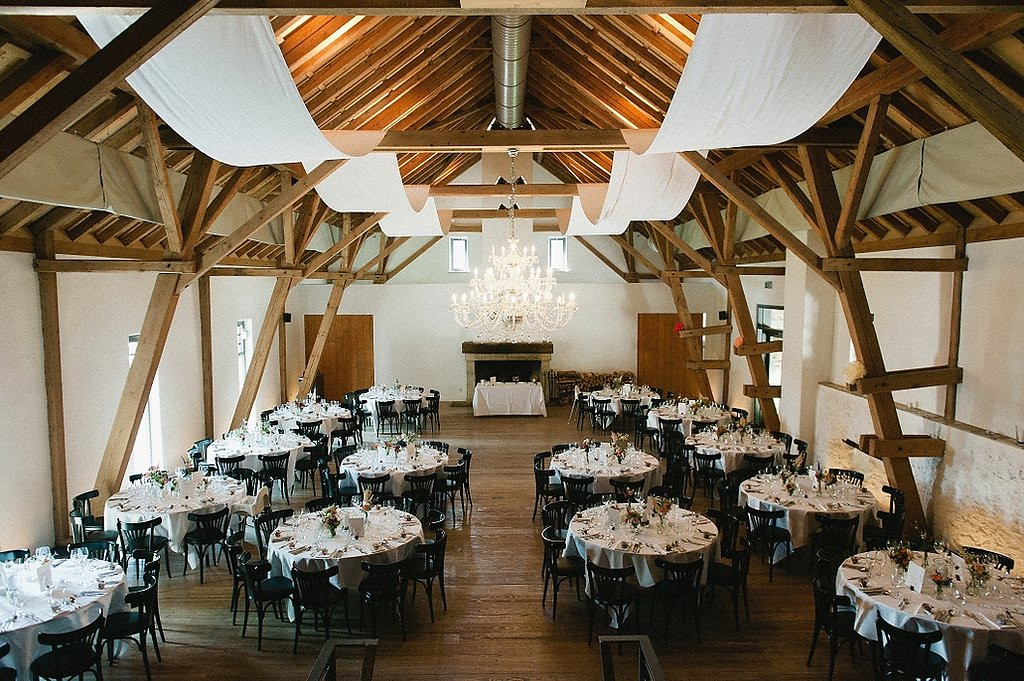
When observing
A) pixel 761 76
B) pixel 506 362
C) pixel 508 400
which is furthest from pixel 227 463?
pixel 506 362

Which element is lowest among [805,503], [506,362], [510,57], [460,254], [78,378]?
[805,503]

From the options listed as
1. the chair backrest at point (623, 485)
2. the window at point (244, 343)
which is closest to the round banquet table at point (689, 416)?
the chair backrest at point (623, 485)

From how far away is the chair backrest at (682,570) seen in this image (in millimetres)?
6621

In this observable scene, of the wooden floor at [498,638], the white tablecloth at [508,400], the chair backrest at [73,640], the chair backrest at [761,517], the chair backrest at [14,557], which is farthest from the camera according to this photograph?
the white tablecloth at [508,400]

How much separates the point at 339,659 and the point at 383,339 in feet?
45.7

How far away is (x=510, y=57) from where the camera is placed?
836 cm

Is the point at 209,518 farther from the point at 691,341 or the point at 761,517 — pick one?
the point at 691,341

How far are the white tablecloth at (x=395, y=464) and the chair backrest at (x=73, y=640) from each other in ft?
14.8

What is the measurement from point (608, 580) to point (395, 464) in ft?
14.6

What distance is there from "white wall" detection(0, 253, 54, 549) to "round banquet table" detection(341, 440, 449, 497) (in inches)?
149

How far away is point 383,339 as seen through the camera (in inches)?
786

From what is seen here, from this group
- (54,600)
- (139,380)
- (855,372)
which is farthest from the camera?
(139,380)

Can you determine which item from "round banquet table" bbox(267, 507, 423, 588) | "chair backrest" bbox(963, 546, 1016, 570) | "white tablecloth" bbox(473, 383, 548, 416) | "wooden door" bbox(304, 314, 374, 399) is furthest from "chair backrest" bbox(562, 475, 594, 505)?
"wooden door" bbox(304, 314, 374, 399)

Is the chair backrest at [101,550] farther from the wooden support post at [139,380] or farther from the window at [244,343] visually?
the window at [244,343]
